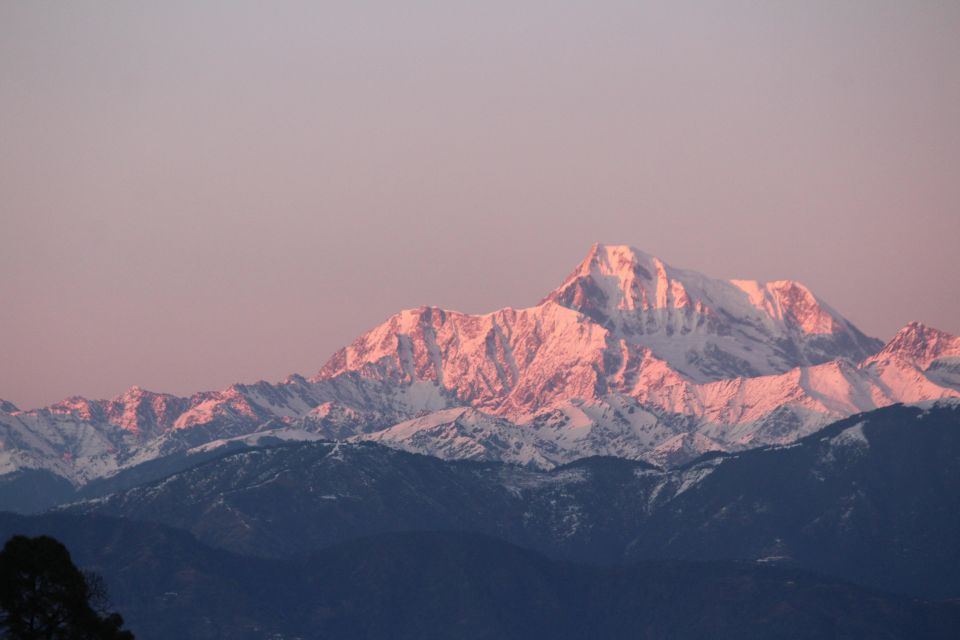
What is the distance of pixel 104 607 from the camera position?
454 ft

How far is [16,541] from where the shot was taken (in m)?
130

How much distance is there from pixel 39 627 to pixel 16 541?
5346mm

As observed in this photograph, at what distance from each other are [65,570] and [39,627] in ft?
13.0

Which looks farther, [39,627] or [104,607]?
[104,607]

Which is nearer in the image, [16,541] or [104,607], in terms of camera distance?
[16,541]

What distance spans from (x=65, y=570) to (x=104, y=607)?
10.1 meters

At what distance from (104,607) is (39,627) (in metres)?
9.07

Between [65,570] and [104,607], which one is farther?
[104,607]

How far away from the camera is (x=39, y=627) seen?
130 meters
